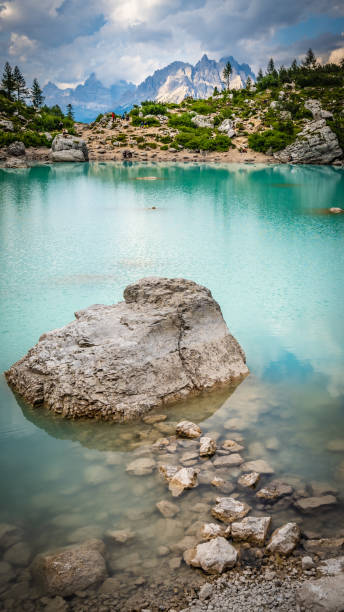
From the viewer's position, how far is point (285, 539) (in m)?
4.73

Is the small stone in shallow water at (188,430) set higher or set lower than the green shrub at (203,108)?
lower

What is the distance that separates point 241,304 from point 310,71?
137599 mm

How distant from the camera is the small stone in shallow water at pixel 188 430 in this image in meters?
6.90

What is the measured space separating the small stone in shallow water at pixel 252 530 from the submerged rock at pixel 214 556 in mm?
242

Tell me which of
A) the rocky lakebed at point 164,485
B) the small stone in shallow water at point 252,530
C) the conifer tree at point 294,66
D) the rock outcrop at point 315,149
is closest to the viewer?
the rocky lakebed at point 164,485

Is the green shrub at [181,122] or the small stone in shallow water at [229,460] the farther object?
the green shrub at [181,122]

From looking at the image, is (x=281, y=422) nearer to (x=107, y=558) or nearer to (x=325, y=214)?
(x=107, y=558)

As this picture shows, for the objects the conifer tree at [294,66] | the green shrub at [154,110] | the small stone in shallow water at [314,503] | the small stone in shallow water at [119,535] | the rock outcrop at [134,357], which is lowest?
the small stone in shallow water at [119,535]

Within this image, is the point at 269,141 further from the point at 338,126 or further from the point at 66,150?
the point at 66,150

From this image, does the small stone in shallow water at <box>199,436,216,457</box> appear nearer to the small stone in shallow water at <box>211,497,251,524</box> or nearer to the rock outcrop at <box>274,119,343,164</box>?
the small stone in shallow water at <box>211,497,251,524</box>

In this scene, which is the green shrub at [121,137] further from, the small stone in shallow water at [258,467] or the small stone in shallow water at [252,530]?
the small stone in shallow water at [252,530]

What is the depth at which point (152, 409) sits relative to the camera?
25.1ft

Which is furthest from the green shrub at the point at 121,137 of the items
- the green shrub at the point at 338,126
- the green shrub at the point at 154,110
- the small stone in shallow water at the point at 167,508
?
the small stone in shallow water at the point at 167,508

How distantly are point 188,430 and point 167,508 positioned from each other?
1.58 meters
